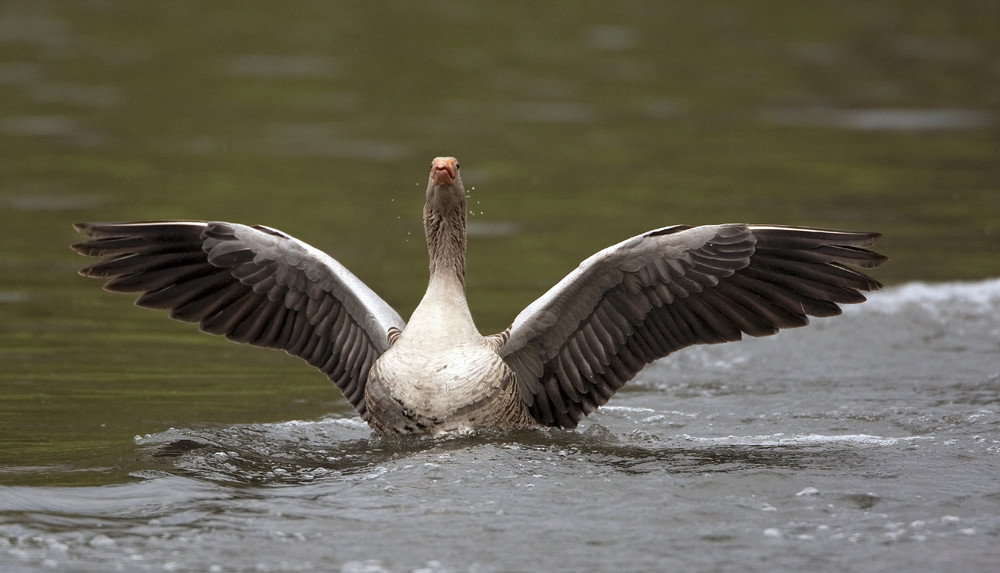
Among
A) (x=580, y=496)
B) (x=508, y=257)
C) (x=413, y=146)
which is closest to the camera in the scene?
(x=580, y=496)

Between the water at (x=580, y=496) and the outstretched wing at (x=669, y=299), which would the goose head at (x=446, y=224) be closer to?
the outstretched wing at (x=669, y=299)

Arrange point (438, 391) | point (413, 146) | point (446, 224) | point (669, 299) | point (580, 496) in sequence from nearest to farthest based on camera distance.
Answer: point (580, 496) → point (438, 391) → point (669, 299) → point (446, 224) → point (413, 146)

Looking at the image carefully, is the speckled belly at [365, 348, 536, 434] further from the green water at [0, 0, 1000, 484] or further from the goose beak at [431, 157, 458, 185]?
the green water at [0, 0, 1000, 484]

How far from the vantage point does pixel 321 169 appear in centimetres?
1964

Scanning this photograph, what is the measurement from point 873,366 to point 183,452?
5.71 metres

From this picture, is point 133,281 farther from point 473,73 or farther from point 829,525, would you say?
point 473,73

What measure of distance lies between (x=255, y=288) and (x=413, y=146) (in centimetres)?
1159

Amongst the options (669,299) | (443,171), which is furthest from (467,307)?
(669,299)

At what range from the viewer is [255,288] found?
9516mm

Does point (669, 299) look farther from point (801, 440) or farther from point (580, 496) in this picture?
point (580, 496)

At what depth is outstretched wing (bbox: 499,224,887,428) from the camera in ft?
28.7

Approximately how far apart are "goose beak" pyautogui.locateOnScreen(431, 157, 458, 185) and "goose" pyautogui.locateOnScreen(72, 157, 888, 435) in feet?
0.04

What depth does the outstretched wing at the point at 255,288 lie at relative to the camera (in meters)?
9.34

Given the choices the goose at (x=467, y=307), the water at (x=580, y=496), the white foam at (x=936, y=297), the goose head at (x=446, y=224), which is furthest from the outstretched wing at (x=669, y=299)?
the white foam at (x=936, y=297)
